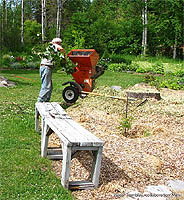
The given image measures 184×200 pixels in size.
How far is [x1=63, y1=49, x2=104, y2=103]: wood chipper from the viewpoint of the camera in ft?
25.9

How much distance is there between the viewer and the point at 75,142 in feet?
10.7

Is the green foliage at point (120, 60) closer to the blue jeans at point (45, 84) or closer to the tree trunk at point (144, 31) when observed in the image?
the tree trunk at point (144, 31)

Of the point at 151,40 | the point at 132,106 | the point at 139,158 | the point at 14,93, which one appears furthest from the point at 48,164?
the point at 151,40

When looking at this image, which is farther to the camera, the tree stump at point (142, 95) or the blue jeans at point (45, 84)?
the tree stump at point (142, 95)

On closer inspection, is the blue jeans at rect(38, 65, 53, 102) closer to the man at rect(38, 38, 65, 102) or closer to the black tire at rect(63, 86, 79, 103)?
the man at rect(38, 38, 65, 102)

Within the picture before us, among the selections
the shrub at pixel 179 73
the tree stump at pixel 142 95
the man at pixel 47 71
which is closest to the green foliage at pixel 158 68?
the shrub at pixel 179 73

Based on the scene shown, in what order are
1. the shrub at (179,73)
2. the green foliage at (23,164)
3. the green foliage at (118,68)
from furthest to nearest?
the green foliage at (118,68) < the shrub at (179,73) < the green foliage at (23,164)

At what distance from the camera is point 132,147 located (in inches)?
185

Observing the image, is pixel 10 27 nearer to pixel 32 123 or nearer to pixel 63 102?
pixel 63 102

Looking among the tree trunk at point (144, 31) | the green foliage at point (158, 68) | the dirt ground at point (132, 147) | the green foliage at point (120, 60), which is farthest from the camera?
the tree trunk at point (144, 31)

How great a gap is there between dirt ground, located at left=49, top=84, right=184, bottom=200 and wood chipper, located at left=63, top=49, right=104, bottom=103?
0.56 m

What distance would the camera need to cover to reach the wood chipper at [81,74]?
7895mm

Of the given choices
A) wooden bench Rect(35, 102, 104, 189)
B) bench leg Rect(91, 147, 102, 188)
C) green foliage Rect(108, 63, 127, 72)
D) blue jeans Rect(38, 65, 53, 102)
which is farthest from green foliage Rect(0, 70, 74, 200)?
green foliage Rect(108, 63, 127, 72)

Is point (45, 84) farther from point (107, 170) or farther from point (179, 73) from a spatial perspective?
point (179, 73)
